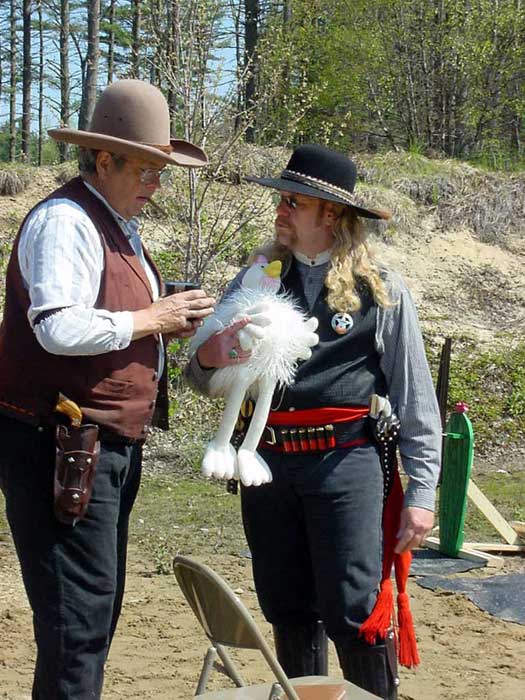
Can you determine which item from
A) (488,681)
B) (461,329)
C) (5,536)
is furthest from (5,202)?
(488,681)

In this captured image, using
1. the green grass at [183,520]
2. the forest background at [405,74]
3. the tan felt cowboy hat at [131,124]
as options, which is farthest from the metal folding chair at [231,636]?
the forest background at [405,74]

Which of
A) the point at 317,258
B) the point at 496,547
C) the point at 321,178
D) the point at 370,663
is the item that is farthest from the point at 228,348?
the point at 496,547

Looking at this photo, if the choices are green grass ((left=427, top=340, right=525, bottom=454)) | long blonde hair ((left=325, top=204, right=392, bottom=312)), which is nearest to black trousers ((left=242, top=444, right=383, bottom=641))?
long blonde hair ((left=325, top=204, right=392, bottom=312))

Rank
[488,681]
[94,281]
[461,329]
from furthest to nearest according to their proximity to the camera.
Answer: [461,329] < [488,681] < [94,281]

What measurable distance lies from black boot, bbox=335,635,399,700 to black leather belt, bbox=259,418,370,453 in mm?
566

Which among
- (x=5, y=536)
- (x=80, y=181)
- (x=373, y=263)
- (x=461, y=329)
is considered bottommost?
(x=5, y=536)

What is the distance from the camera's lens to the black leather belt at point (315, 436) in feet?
10.1

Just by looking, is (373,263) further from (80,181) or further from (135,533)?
(135,533)

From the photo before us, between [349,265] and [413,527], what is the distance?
806mm

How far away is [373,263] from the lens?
319cm

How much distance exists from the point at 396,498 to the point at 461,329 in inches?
366

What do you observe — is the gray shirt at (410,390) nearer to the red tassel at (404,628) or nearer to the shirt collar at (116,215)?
the red tassel at (404,628)

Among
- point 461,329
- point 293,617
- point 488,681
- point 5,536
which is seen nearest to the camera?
point 293,617

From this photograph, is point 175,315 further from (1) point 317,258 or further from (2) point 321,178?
(2) point 321,178
